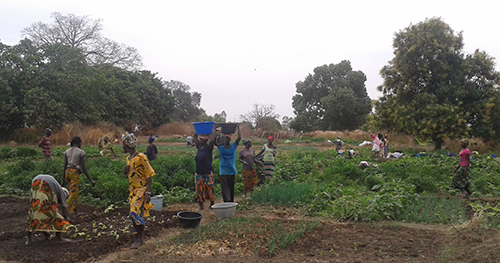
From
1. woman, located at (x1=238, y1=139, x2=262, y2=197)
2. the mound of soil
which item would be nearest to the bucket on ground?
the mound of soil

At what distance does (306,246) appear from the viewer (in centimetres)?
578

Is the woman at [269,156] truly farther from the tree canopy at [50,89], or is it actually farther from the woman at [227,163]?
the tree canopy at [50,89]

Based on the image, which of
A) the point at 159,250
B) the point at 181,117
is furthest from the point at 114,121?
the point at 159,250

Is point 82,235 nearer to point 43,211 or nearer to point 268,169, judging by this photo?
point 43,211

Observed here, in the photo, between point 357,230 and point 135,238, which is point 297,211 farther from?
point 135,238

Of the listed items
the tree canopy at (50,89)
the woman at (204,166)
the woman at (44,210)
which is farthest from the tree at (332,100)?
the woman at (44,210)

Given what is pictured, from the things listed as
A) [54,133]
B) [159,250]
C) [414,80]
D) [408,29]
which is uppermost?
[408,29]

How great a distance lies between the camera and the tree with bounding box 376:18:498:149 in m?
22.5

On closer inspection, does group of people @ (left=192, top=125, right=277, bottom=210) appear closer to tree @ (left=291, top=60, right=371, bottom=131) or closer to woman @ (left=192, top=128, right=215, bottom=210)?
woman @ (left=192, top=128, right=215, bottom=210)

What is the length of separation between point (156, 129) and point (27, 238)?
38595 mm

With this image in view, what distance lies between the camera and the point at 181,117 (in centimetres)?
6159

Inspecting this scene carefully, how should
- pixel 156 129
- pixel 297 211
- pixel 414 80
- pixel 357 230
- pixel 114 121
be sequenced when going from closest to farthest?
pixel 357 230 → pixel 297 211 → pixel 414 80 → pixel 114 121 → pixel 156 129

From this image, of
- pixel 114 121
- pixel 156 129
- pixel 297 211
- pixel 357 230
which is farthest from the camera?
pixel 156 129

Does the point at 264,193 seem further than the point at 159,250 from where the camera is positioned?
Yes
